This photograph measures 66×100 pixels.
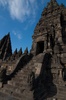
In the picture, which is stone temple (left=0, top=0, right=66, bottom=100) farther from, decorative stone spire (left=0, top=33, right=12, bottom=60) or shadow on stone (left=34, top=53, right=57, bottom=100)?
decorative stone spire (left=0, top=33, right=12, bottom=60)

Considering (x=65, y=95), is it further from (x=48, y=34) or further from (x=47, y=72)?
(x=48, y=34)

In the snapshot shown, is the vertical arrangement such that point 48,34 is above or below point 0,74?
above

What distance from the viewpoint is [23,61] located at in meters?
10.6

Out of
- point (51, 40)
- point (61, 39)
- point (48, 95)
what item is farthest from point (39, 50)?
point (48, 95)

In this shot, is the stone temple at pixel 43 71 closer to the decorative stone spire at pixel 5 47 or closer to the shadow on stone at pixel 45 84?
the shadow on stone at pixel 45 84

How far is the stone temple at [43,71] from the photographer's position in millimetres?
6266

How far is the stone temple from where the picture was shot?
6266mm

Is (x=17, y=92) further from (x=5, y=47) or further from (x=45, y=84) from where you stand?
(x=5, y=47)

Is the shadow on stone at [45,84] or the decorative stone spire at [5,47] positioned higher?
the decorative stone spire at [5,47]

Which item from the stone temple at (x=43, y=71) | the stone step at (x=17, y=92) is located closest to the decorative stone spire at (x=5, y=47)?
the stone temple at (x=43, y=71)

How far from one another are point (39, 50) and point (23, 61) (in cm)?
350

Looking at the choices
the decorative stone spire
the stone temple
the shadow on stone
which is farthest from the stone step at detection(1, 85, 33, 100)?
the decorative stone spire

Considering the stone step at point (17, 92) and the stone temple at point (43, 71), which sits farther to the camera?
the stone temple at point (43, 71)

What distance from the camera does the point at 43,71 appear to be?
25.8ft
